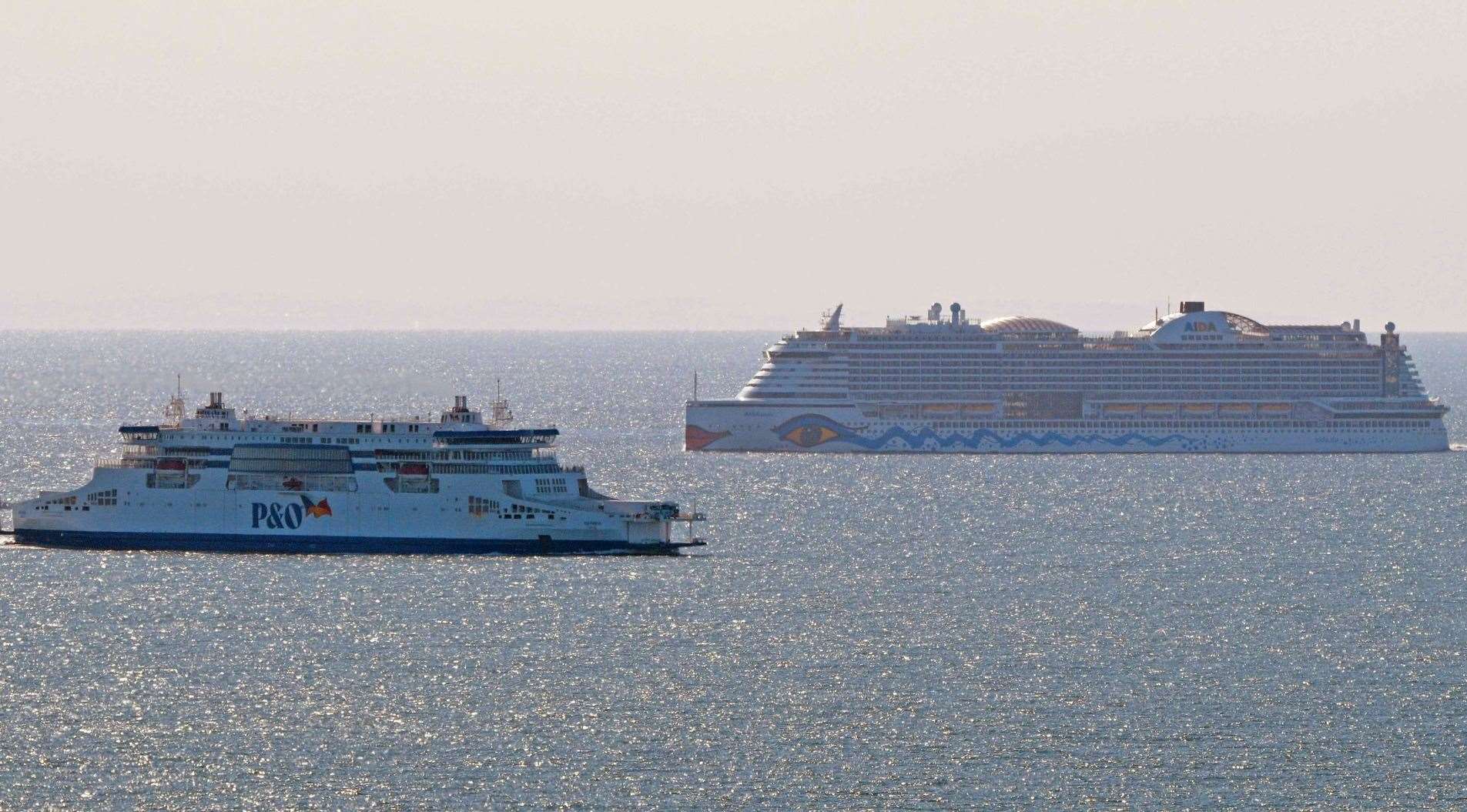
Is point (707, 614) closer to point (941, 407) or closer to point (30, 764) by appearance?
point (30, 764)

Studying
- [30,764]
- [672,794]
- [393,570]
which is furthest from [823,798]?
[393,570]

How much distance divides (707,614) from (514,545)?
16.7 m

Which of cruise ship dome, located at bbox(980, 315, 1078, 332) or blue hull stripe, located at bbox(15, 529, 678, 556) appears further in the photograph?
cruise ship dome, located at bbox(980, 315, 1078, 332)

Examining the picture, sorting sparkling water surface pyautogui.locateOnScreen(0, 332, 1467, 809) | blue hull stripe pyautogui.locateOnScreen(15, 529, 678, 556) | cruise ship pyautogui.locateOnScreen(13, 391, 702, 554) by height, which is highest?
cruise ship pyautogui.locateOnScreen(13, 391, 702, 554)

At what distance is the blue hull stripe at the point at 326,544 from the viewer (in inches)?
3743

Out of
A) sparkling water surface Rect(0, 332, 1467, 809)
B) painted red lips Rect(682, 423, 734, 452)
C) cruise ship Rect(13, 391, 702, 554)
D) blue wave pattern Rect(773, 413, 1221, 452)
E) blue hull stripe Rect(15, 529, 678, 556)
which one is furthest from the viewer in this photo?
blue wave pattern Rect(773, 413, 1221, 452)

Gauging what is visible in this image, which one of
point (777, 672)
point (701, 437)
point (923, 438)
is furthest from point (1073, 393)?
point (777, 672)

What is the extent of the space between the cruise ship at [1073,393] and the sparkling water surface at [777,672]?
145 feet

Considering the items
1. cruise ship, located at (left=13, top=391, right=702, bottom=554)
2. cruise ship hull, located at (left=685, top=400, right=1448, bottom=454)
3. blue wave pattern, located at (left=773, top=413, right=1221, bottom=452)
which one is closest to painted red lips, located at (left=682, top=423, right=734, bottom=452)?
cruise ship hull, located at (left=685, top=400, right=1448, bottom=454)

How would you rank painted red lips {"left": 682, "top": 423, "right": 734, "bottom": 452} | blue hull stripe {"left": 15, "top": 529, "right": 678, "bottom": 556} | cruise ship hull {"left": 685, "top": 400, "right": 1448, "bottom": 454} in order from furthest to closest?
cruise ship hull {"left": 685, "top": 400, "right": 1448, "bottom": 454} < painted red lips {"left": 682, "top": 423, "right": 734, "bottom": 452} < blue hull stripe {"left": 15, "top": 529, "right": 678, "bottom": 556}

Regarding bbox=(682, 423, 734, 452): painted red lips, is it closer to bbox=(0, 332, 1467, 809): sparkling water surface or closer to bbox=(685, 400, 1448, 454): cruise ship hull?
bbox=(685, 400, 1448, 454): cruise ship hull

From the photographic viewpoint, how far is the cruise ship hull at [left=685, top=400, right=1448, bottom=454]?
15500cm

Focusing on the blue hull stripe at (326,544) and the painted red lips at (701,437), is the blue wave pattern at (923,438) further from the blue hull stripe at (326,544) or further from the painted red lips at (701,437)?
the blue hull stripe at (326,544)

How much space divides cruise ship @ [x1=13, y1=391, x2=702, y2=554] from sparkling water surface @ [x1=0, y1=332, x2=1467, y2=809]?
208 cm
